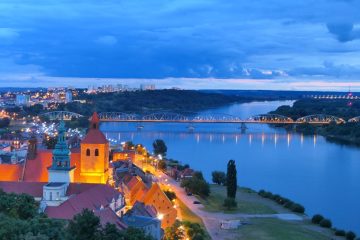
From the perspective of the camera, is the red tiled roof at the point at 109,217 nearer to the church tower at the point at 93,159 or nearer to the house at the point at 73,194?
the house at the point at 73,194

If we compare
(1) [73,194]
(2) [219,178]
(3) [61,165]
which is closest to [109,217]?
(1) [73,194]

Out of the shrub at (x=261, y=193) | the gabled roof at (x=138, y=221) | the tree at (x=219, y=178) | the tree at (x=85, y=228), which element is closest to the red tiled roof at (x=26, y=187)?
the gabled roof at (x=138, y=221)

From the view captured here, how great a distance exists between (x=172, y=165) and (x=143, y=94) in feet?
270

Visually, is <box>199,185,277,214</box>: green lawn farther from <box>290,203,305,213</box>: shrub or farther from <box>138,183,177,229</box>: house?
<box>138,183,177,229</box>: house

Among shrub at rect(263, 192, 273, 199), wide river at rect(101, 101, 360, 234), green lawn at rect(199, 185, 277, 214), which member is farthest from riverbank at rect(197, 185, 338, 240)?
wide river at rect(101, 101, 360, 234)

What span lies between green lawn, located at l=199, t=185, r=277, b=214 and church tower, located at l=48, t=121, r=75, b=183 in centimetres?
607

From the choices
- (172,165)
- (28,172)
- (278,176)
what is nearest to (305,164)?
(278,176)

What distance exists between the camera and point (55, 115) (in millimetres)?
72000

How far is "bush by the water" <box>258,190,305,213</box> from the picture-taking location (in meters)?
21.2

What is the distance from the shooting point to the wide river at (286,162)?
23969 mm

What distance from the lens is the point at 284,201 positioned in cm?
2236

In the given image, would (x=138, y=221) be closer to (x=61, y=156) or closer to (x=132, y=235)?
(x=61, y=156)

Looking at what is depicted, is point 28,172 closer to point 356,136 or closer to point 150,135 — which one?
point 150,135

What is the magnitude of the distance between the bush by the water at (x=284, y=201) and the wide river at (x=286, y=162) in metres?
0.76
